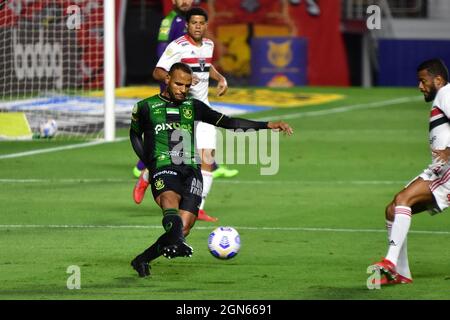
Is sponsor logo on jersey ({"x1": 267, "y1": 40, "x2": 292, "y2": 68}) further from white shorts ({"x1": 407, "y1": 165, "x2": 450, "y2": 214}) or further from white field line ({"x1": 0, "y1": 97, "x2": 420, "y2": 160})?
white shorts ({"x1": 407, "y1": 165, "x2": 450, "y2": 214})

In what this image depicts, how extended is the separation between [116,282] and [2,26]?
12.6 meters

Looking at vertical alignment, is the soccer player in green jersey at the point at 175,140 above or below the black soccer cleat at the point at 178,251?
above

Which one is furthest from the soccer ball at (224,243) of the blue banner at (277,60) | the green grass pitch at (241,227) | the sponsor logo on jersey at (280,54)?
the sponsor logo on jersey at (280,54)

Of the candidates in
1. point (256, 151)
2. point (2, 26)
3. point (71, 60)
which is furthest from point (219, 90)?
point (71, 60)

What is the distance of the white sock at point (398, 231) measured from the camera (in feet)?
33.7

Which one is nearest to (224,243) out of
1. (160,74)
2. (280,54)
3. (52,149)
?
(160,74)

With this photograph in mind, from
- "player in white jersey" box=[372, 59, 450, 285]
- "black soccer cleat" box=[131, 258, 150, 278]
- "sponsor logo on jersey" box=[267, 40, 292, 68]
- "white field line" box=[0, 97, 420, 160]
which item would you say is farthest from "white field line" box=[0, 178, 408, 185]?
"sponsor logo on jersey" box=[267, 40, 292, 68]

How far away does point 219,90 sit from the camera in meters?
14.3

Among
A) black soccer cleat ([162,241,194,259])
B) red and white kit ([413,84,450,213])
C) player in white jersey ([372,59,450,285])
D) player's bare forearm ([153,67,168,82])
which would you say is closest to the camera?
black soccer cleat ([162,241,194,259])

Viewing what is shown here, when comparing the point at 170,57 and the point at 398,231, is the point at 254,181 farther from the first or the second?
the point at 398,231

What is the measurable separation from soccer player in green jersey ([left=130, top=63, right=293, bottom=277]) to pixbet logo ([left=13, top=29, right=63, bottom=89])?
13427mm

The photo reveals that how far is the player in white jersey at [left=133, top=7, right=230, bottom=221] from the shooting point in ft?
46.2

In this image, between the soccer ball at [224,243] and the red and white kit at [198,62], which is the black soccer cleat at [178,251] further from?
the red and white kit at [198,62]

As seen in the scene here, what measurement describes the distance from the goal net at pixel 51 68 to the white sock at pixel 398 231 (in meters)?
12.4
